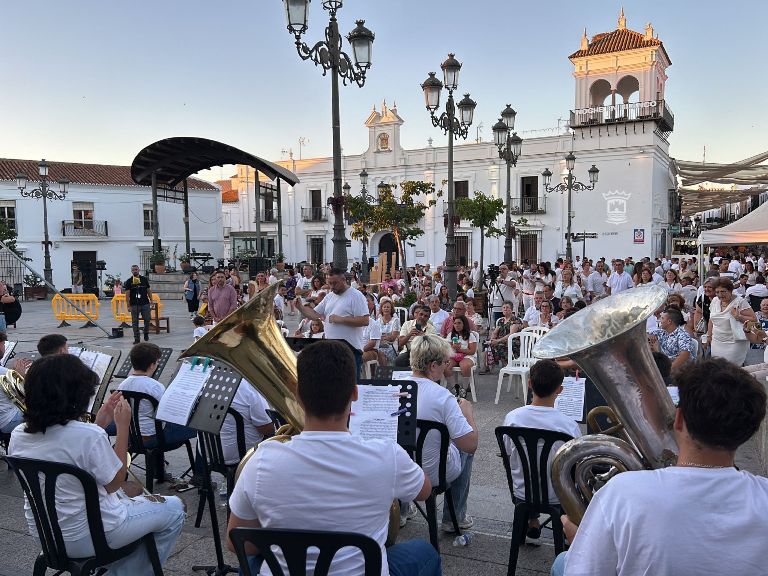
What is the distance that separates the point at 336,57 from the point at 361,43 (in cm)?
78

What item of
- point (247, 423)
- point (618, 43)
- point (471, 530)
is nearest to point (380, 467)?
point (247, 423)

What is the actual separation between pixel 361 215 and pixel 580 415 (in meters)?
19.5

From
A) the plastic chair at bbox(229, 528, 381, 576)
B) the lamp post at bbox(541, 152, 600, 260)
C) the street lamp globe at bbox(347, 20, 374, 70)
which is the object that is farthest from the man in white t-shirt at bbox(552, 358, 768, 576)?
the lamp post at bbox(541, 152, 600, 260)

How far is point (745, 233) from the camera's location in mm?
11539

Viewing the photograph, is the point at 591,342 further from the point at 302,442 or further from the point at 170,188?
the point at 170,188

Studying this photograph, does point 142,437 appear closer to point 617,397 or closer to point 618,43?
point 617,397

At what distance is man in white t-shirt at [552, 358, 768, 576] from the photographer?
1.43 m

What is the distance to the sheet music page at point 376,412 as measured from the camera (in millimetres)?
2848

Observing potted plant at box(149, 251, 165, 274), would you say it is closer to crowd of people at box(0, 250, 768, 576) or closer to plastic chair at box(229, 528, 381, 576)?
crowd of people at box(0, 250, 768, 576)

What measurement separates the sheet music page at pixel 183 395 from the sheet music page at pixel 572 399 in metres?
2.27

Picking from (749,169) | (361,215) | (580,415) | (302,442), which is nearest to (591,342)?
(302,442)

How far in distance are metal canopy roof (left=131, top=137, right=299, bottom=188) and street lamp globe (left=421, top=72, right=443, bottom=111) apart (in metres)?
10.3

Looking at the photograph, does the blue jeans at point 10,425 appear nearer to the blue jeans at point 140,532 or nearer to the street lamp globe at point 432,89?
the blue jeans at point 140,532

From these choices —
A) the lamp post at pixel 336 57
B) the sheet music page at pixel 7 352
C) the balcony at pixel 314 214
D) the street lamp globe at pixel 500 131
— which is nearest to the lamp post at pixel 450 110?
the street lamp globe at pixel 500 131
